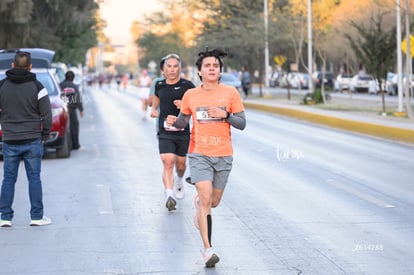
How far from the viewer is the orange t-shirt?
753cm

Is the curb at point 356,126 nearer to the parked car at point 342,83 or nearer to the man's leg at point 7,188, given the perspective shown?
the man's leg at point 7,188

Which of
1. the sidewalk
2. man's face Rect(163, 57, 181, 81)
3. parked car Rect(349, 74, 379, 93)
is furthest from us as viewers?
parked car Rect(349, 74, 379, 93)

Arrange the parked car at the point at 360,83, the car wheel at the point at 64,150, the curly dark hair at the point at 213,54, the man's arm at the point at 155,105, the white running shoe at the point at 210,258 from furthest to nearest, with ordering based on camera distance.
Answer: the parked car at the point at 360,83 < the car wheel at the point at 64,150 < the man's arm at the point at 155,105 < the curly dark hair at the point at 213,54 < the white running shoe at the point at 210,258

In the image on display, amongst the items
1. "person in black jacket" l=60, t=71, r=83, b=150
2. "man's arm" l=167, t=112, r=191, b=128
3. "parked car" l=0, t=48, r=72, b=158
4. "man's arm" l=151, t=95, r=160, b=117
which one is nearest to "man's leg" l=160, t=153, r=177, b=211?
"man's arm" l=151, t=95, r=160, b=117

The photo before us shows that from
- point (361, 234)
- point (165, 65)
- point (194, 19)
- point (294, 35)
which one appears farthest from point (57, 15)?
point (361, 234)

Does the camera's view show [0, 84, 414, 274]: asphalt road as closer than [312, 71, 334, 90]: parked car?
Yes

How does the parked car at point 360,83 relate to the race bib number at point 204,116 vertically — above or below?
below

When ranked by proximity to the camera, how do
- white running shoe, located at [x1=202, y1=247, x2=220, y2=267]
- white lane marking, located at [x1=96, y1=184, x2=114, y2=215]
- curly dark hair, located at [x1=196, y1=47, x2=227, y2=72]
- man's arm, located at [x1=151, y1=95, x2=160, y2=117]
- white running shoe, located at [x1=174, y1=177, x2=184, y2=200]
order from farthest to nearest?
white running shoe, located at [x1=174, y1=177, x2=184, y2=200]
man's arm, located at [x1=151, y1=95, x2=160, y2=117]
white lane marking, located at [x1=96, y1=184, x2=114, y2=215]
curly dark hair, located at [x1=196, y1=47, x2=227, y2=72]
white running shoe, located at [x1=202, y1=247, x2=220, y2=267]

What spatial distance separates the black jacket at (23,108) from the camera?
31.3ft

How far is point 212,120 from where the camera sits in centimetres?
752

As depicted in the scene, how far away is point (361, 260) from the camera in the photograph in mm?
7668

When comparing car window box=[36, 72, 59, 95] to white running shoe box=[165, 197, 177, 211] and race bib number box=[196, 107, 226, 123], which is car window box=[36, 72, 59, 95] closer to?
white running shoe box=[165, 197, 177, 211]

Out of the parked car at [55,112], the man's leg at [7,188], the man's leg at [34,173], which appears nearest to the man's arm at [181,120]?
the man's leg at [34,173]

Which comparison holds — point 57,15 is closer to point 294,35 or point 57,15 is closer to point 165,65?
point 294,35
